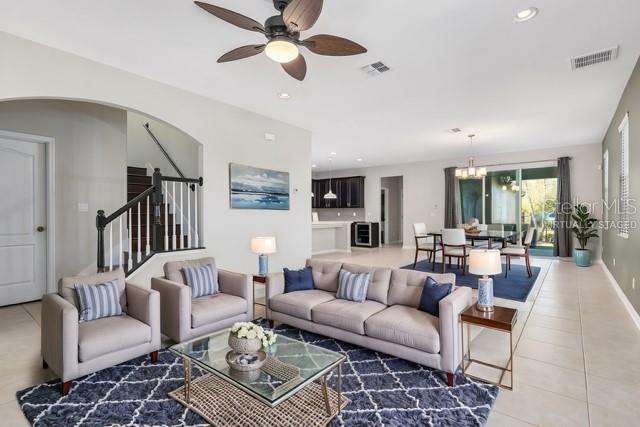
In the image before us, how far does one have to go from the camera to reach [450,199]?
9.89 metres

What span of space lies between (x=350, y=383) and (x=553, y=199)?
869cm

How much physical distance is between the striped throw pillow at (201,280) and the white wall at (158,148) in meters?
2.22

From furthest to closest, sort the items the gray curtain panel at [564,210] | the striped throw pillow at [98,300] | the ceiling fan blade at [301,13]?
the gray curtain panel at [564,210] < the striped throw pillow at [98,300] < the ceiling fan blade at [301,13]

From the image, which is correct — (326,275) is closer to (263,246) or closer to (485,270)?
(263,246)

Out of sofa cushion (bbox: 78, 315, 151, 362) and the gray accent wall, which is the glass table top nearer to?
sofa cushion (bbox: 78, 315, 151, 362)

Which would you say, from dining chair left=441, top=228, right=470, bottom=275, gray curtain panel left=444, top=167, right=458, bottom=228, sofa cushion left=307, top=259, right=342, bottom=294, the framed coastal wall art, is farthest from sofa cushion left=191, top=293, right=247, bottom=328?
gray curtain panel left=444, top=167, right=458, bottom=228

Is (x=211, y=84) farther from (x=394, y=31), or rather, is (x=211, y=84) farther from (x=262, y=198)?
(x=394, y=31)

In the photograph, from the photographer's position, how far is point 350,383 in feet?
8.16

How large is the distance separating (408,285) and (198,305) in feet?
6.88

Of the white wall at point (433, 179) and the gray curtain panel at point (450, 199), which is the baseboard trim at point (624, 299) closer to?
the white wall at point (433, 179)

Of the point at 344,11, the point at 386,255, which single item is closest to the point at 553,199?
the point at 386,255

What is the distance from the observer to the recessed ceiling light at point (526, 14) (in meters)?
2.63

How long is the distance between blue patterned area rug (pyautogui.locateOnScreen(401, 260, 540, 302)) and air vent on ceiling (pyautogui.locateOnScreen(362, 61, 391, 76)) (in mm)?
3603

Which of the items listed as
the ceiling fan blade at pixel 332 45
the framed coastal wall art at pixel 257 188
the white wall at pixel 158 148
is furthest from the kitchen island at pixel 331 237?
the ceiling fan blade at pixel 332 45
